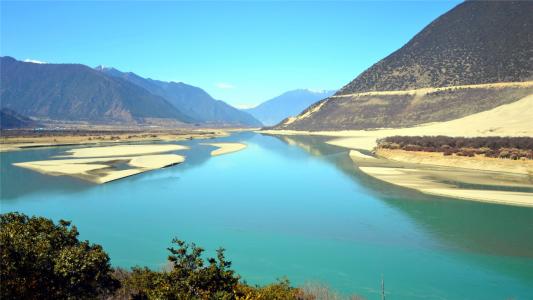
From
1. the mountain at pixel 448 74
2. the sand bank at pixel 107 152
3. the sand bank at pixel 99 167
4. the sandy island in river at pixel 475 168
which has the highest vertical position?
the mountain at pixel 448 74

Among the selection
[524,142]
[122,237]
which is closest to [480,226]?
[122,237]

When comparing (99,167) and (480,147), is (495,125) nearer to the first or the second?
(480,147)

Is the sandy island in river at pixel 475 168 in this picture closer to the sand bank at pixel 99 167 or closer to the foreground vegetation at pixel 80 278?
the foreground vegetation at pixel 80 278

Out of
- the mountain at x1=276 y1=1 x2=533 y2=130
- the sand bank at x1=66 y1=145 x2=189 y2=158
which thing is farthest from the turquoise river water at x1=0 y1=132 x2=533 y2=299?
the mountain at x1=276 y1=1 x2=533 y2=130

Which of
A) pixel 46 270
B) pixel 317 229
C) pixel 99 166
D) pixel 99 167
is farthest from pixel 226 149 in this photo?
pixel 46 270

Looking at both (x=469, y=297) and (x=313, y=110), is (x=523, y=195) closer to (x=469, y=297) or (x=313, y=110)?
(x=469, y=297)

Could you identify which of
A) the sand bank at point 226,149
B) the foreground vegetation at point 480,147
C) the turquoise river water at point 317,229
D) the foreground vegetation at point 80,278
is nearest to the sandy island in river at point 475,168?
the foreground vegetation at point 480,147
